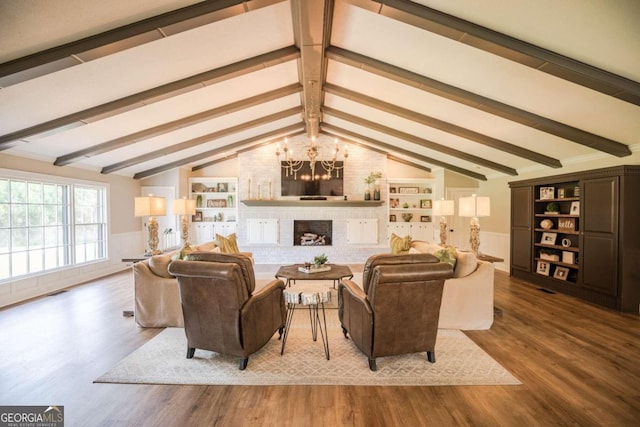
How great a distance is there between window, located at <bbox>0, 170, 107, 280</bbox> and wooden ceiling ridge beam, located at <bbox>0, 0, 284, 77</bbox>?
2865 millimetres

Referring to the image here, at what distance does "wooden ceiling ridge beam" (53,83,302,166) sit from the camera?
4793 millimetres

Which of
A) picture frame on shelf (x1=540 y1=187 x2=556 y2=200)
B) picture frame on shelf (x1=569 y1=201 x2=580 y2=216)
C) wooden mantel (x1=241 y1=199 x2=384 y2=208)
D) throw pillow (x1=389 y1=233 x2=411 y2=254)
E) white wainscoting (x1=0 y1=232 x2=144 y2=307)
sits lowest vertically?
white wainscoting (x1=0 y1=232 x2=144 y2=307)

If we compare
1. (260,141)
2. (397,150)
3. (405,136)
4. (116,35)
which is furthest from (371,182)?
(116,35)

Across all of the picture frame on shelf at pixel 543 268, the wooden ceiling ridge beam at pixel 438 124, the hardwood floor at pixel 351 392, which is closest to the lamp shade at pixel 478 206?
the wooden ceiling ridge beam at pixel 438 124

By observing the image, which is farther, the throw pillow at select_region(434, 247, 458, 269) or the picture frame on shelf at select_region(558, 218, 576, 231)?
the picture frame on shelf at select_region(558, 218, 576, 231)

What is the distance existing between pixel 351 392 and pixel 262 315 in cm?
102

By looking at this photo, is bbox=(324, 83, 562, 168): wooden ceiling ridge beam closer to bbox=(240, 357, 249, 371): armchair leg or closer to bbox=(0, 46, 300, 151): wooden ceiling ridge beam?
bbox=(0, 46, 300, 151): wooden ceiling ridge beam

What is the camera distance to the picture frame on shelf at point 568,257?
4930 millimetres

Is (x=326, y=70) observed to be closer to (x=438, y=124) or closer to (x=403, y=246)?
(x=438, y=124)

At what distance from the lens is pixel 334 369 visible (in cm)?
254

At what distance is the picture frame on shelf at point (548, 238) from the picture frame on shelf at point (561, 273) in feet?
1.51

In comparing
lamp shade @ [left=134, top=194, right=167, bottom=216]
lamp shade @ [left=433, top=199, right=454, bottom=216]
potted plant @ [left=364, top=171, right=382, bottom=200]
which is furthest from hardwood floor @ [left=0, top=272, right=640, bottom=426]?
potted plant @ [left=364, top=171, right=382, bottom=200]

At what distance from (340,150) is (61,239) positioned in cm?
631

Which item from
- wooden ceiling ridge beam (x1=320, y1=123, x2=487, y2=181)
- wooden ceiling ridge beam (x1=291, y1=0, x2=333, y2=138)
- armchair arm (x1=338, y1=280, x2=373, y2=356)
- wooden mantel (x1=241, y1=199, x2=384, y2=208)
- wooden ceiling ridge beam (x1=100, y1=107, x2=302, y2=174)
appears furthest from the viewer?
wooden mantel (x1=241, y1=199, x2=384, y2=208)
